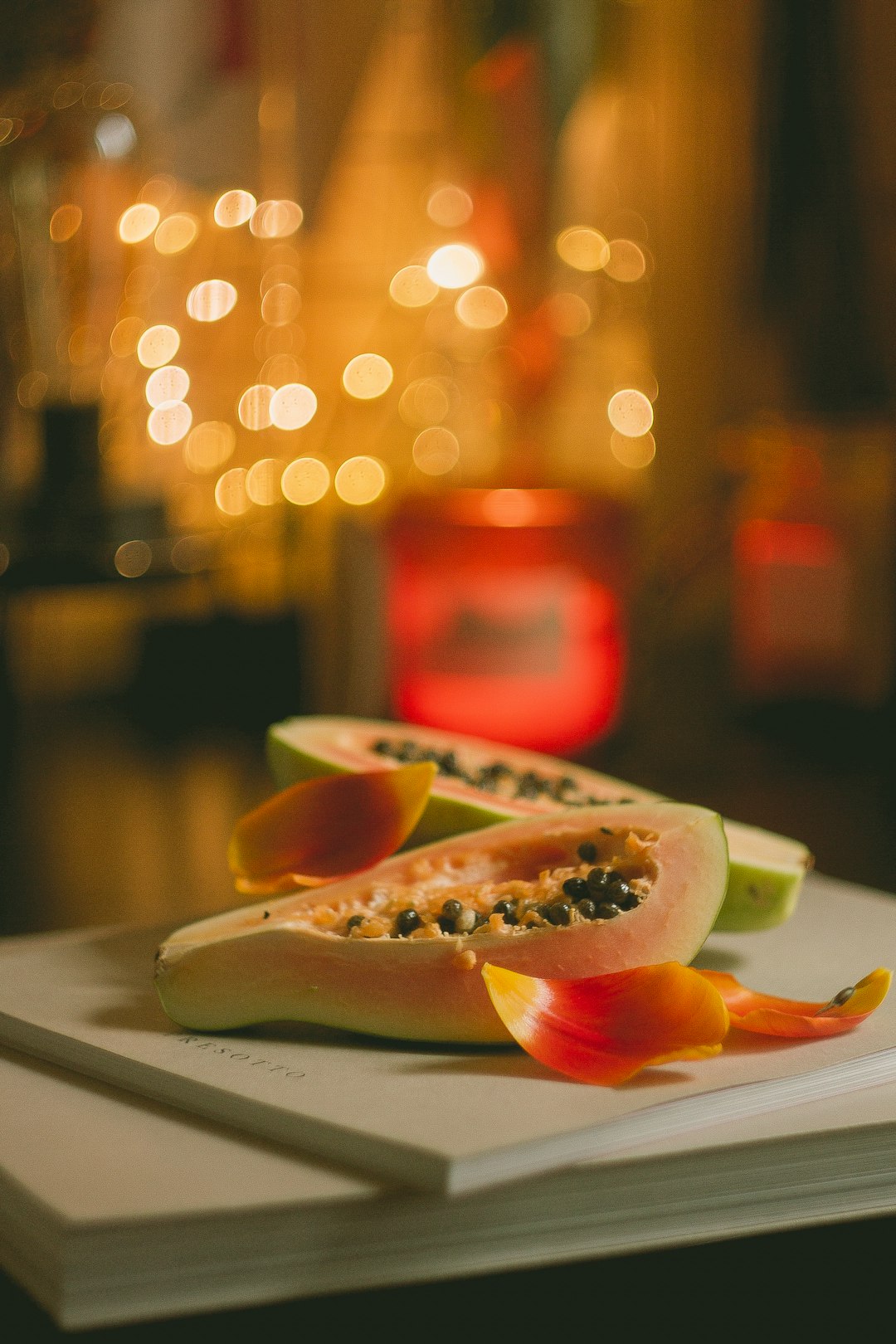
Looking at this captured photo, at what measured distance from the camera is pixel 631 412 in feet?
4.53

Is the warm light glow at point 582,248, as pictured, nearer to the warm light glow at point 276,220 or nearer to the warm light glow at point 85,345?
the warm light glow at point 276,220

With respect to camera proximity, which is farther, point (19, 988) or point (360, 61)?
point (360, 61)

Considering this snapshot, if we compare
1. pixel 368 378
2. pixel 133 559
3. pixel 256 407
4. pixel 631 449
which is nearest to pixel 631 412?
pixel 631 449

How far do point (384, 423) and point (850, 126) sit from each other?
50 cm

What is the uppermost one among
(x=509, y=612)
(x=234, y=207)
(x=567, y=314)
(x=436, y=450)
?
(x=234, y=207)

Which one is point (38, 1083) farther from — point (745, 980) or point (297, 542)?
point (297, 542)

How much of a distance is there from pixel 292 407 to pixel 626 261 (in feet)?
1.10

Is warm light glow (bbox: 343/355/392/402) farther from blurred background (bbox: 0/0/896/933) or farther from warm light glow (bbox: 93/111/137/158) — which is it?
warm light glow (bbox: 93/111/137/158)

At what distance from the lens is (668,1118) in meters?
0.39

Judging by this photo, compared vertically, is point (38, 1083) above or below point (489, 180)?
below

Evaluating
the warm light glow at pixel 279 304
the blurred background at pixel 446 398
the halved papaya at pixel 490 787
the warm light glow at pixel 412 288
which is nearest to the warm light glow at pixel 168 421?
the blurred background at pixel 446 398

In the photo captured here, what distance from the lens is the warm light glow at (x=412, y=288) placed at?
132 cm

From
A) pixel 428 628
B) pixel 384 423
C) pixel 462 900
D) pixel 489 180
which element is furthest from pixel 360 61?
pixel 462 900

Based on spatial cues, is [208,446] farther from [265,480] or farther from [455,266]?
[455,266]
